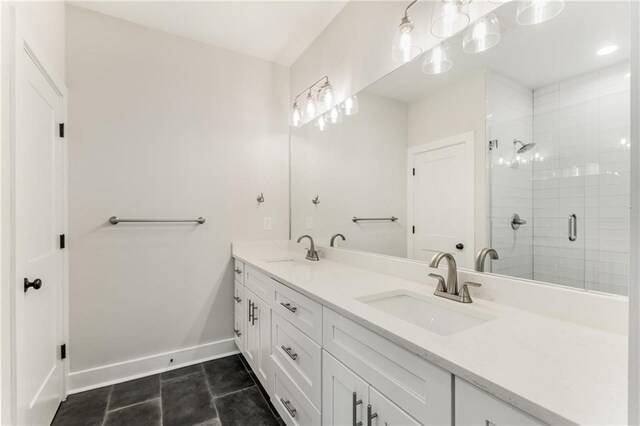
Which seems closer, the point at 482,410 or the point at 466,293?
the point at 482,410

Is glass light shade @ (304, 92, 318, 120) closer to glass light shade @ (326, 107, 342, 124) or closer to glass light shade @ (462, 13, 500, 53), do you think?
glass light shade @ (326, 107, 342, 124)

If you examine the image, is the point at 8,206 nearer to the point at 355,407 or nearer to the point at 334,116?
the point at 355,407

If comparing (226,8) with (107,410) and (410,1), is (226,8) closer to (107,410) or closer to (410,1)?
(410,1)

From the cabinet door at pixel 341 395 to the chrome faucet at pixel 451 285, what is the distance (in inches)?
19.0

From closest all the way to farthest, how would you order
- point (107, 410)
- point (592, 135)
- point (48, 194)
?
point (592, 135) < point (48, 194) < point (107, 410)

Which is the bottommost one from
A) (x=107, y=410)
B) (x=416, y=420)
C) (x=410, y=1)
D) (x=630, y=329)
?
(x=107, y=410)

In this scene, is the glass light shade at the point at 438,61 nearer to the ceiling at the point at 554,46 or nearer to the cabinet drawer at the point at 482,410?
the ceiling at the point at 554,46

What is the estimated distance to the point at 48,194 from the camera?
158 centimetres

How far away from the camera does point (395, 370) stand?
0.79 meters

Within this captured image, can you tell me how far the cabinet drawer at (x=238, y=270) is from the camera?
2170 millimetres

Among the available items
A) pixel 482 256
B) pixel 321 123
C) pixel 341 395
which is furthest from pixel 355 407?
pixel 321 123

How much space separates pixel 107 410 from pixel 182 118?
6.53ft

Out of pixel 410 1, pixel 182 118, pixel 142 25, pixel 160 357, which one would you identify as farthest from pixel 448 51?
pixel 160 357

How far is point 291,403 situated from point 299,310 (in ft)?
1.53
